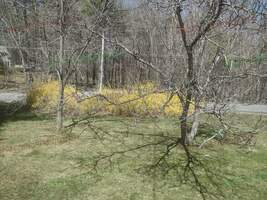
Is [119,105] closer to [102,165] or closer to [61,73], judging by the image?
[61,73]

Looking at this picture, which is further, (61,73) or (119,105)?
(119,105)

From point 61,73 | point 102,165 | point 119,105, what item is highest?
point 61,73

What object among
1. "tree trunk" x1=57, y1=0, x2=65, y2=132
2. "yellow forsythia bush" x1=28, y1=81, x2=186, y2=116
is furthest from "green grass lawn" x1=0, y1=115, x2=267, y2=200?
"yellow forsythia bush" x1=28, y1=81, x2=186, y2=116

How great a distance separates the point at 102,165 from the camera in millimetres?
6809

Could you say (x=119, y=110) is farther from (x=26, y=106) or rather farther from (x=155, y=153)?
(x=155, y=153)

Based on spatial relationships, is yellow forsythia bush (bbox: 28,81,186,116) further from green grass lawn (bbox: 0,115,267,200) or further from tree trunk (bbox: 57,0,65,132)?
tree trunk (bbox: 57,0,65,132)

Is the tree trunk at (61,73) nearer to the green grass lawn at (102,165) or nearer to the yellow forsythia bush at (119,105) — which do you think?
the green grass lawn at (102,165)

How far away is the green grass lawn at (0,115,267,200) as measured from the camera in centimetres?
574

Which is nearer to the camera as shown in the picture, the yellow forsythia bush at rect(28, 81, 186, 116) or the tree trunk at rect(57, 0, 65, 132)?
the tree trunk at rect(57, 0, 65, 132)

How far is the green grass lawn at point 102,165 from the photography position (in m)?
5.74

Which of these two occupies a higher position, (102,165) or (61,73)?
(61,73)

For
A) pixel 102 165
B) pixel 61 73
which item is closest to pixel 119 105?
pixel 61 73

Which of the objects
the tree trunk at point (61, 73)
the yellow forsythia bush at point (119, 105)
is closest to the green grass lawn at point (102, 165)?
the tree trunk at point (61, 73)

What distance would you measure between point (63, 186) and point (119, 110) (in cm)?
559
